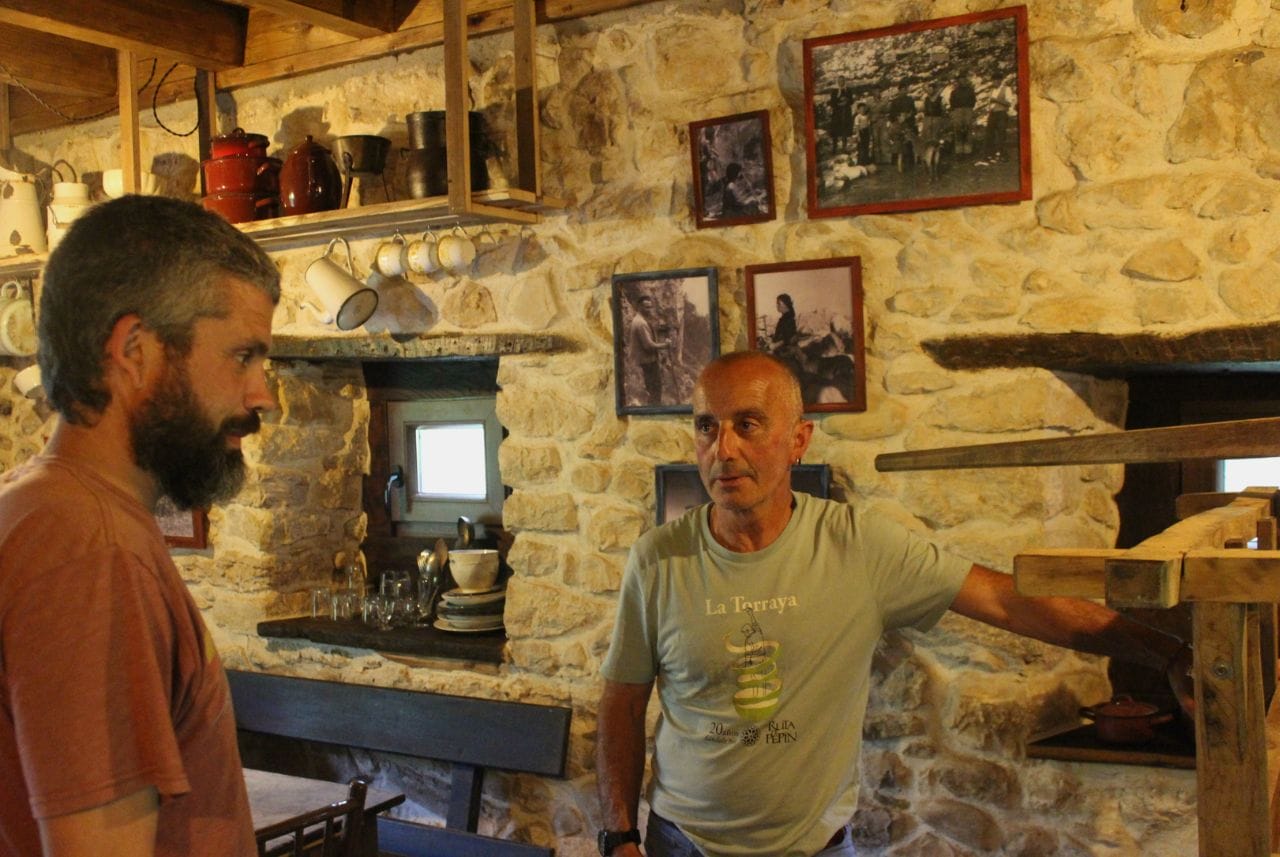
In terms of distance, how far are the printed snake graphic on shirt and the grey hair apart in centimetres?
122

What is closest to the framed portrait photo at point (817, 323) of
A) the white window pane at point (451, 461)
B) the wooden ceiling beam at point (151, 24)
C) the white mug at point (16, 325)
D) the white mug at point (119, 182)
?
the white window pane at point (451, 461)

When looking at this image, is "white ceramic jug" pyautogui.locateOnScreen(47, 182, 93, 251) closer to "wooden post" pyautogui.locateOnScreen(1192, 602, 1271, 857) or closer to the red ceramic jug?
the red ceramic jug

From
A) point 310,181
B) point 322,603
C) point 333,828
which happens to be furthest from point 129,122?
point 333,828

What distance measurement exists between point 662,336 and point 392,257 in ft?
2.89

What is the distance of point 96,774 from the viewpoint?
3.44 ft

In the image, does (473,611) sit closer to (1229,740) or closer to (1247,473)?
(1247,473)

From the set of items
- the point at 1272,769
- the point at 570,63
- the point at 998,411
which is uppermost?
the point at 570,63

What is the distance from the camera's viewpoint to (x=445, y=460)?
13.0ft

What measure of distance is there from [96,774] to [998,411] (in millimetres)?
Result: 2078

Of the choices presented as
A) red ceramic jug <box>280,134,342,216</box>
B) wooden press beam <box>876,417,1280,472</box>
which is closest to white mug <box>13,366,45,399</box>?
red ceramic jug <box>280,134,342,216</box>

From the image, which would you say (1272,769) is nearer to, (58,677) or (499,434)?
(58,677)

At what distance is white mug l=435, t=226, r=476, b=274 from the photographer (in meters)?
3.32

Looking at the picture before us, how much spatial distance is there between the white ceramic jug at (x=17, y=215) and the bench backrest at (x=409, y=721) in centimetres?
160

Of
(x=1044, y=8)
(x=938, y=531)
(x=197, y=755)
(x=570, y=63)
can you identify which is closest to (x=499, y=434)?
(x=570, y=63)
